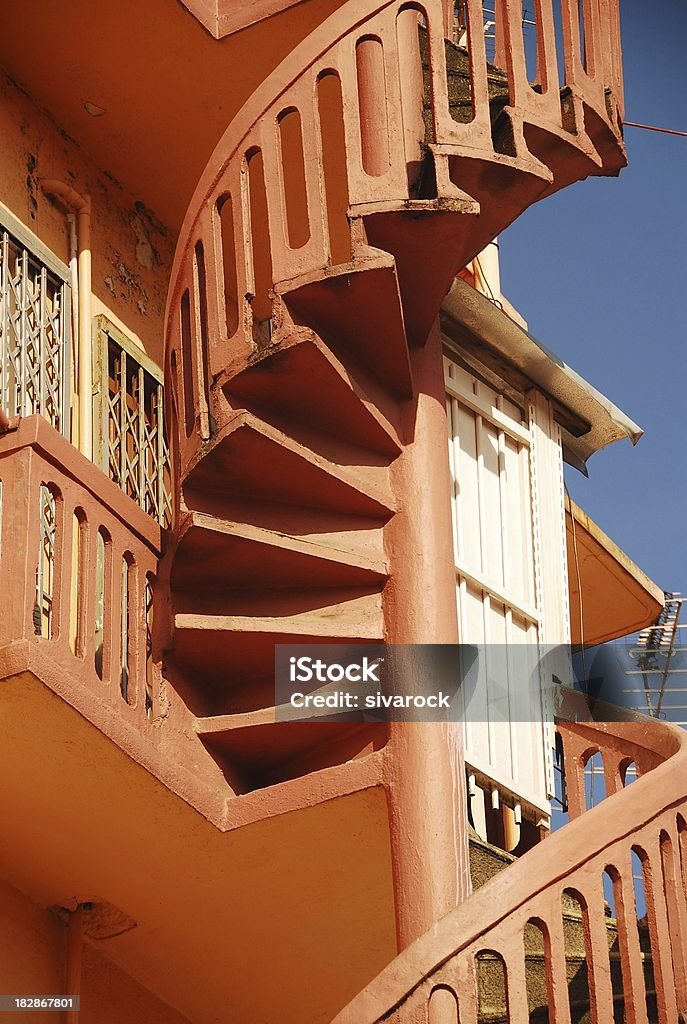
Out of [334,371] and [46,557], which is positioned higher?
[334,371]

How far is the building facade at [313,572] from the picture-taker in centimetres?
645

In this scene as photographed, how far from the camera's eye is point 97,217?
920 cm

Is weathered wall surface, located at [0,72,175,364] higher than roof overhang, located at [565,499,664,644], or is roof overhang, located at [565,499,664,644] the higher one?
weathered wall surface, located at [0,72,175,364]

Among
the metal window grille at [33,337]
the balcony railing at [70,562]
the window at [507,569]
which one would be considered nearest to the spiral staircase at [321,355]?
the balcony railing at [70,562]

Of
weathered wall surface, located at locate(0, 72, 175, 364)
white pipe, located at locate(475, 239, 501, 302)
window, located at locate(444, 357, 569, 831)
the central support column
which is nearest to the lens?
the central support column

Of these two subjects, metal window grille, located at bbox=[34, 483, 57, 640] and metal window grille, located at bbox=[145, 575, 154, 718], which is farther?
metal window grille, located at bbox=[34, 483, 57, 640]

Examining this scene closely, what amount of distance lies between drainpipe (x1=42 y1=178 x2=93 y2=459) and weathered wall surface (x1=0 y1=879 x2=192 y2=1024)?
218 centimetres

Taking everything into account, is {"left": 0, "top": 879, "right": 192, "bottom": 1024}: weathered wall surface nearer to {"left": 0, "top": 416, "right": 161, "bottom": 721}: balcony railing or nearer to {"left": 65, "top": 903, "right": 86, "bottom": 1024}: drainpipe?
{"left": 65, "top": 903, "right": 86, "bottom": 1024}: drainpipe

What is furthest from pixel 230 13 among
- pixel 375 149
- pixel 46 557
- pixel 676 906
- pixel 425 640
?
pixel 676 906

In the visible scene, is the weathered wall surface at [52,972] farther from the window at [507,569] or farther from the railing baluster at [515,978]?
the railing baluster at [515,978]

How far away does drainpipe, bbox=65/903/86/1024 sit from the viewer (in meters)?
7.30

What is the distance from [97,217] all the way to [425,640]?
3193 millimetres

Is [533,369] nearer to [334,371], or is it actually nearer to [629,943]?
[334,371]

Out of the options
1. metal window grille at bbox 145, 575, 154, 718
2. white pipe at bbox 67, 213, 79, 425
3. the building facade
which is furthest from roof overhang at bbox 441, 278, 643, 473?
metal window grille at bbox 145, 575, 154, 718
